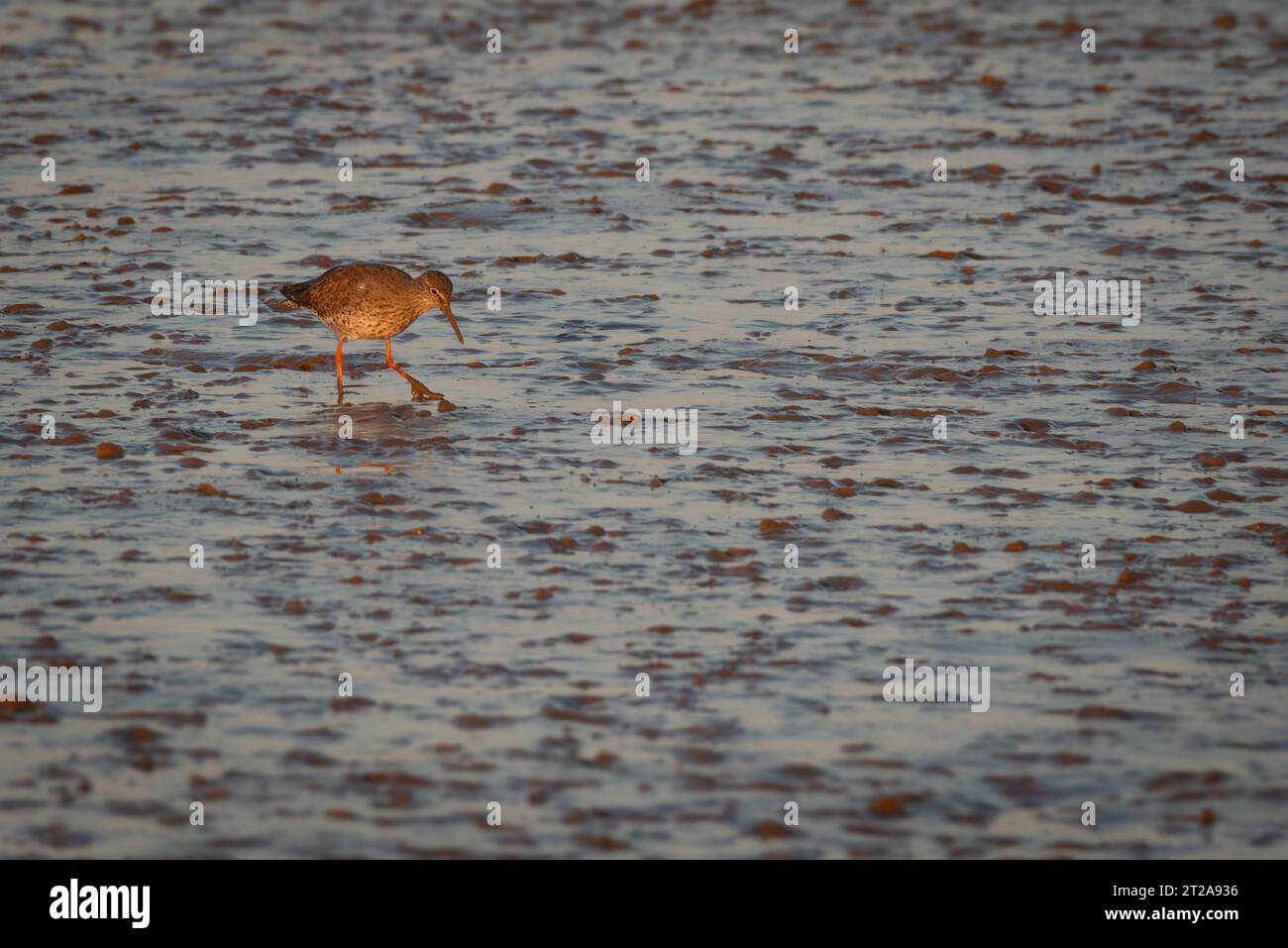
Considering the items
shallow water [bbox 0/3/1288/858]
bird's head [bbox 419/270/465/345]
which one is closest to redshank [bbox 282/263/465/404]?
bird's head [bbox 419/270/465/345]

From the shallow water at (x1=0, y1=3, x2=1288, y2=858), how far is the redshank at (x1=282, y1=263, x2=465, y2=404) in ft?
1.68

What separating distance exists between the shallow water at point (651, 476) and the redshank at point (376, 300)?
20.2 inches

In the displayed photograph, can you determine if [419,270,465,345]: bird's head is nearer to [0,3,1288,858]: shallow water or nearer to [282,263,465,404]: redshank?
[282,263,465,404]: redshank

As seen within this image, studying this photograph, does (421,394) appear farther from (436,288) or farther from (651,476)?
(651,476)

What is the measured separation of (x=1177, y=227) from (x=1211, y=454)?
6.59 m

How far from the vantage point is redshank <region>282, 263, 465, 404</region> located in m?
13.9

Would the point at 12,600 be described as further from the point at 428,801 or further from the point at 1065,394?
the point at 1065,394

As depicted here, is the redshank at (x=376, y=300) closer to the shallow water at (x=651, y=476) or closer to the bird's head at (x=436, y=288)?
the bird's head at (x=436, y=288)

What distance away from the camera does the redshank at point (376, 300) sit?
13930 millimetres

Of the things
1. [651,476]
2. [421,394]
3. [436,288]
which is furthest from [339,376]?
[651,476]

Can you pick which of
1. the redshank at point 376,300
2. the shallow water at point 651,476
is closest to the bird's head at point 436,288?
the redshank at point 376,300

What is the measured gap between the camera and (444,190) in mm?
20047

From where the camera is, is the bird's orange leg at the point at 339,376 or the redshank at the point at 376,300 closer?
the redshank at the point at 376,300

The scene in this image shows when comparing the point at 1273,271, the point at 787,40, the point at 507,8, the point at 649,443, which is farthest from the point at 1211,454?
the point at 507,8
